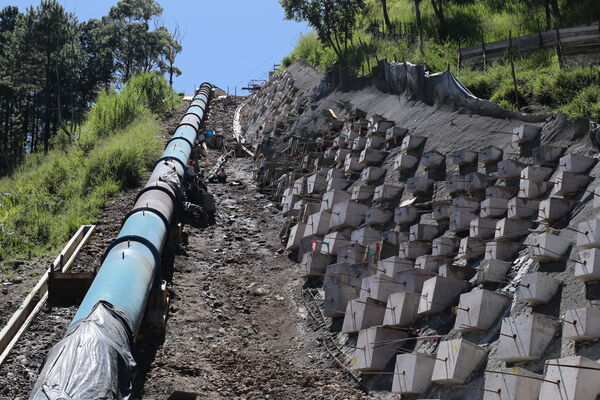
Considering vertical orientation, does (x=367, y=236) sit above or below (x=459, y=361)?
above

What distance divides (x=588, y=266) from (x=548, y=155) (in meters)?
3.47

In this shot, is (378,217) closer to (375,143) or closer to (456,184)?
(456,184)

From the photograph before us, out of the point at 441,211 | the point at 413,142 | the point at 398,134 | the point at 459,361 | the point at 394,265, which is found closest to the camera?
the point at 459,361

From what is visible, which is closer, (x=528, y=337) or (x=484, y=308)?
(x=528, y=337)

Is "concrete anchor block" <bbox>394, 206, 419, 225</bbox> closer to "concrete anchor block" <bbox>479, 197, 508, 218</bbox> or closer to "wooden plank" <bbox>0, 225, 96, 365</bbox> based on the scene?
"concrete anchor block" <bbox>479, 197, 508, 218</bbox>

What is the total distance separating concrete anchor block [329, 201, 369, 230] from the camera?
14688 millimetres

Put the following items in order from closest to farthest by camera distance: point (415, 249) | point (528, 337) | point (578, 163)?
point (528, 337)
point (578, 163)
point (415, 249)

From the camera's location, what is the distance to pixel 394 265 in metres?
11.9

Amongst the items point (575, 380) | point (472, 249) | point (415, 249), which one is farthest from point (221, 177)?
point (575, 380)

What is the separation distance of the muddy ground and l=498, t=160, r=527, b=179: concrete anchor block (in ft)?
12.9

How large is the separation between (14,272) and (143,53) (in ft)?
122

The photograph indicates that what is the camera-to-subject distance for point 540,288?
9.22 metres

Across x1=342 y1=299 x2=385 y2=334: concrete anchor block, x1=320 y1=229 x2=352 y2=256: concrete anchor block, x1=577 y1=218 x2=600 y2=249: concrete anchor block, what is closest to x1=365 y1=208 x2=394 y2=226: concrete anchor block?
x1=320 y1=229 x2=352 y2=256: concrete anchor block

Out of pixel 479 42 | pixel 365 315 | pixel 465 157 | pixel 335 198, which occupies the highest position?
pixel 479 42
